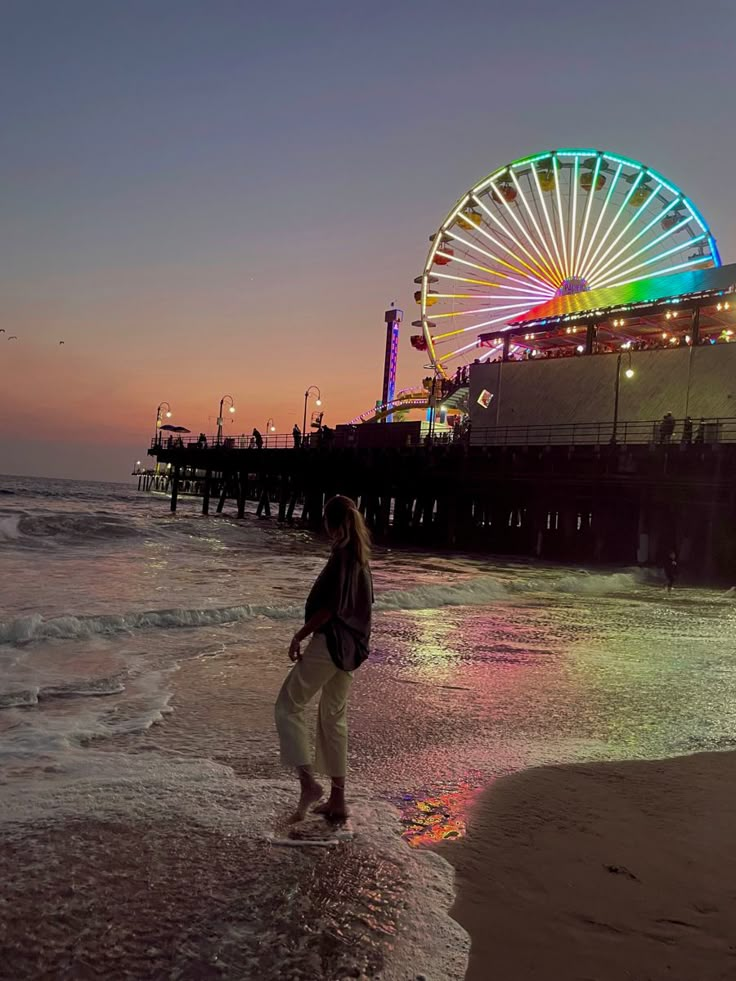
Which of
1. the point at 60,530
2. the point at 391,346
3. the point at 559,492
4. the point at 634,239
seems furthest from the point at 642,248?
the point at 391,346

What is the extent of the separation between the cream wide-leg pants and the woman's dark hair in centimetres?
50

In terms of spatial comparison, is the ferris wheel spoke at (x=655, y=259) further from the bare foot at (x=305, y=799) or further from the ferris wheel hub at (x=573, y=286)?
the bare foot at (x=305, y=799)

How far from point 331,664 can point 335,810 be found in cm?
76

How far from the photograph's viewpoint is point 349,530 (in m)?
4.09

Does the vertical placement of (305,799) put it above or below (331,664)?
below

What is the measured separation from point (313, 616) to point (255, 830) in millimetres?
1087

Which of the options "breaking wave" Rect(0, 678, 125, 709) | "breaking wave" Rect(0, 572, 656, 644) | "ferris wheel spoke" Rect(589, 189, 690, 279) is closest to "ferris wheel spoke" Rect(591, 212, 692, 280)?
"ferris wheel spoke" Rect(589, 189, 690, 279)

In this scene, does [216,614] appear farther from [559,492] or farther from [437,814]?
[559,492]

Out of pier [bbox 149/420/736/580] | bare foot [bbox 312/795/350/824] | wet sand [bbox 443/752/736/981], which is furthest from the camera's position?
pier [bbox 149/420/736/580]

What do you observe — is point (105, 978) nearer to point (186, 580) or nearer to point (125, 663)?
point (125, 663)

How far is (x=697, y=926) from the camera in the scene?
3.02 meters

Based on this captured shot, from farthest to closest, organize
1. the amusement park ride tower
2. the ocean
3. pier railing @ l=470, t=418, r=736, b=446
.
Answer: the amusement park ride tower
pier railing @ l=470, t=418, r=736, b=446
the ocean

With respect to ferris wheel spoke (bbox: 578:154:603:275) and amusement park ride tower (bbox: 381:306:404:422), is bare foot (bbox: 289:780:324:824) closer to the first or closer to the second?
ferris wheel spoke (bbox: 578:154:603:275)

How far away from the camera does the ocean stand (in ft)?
9.95
